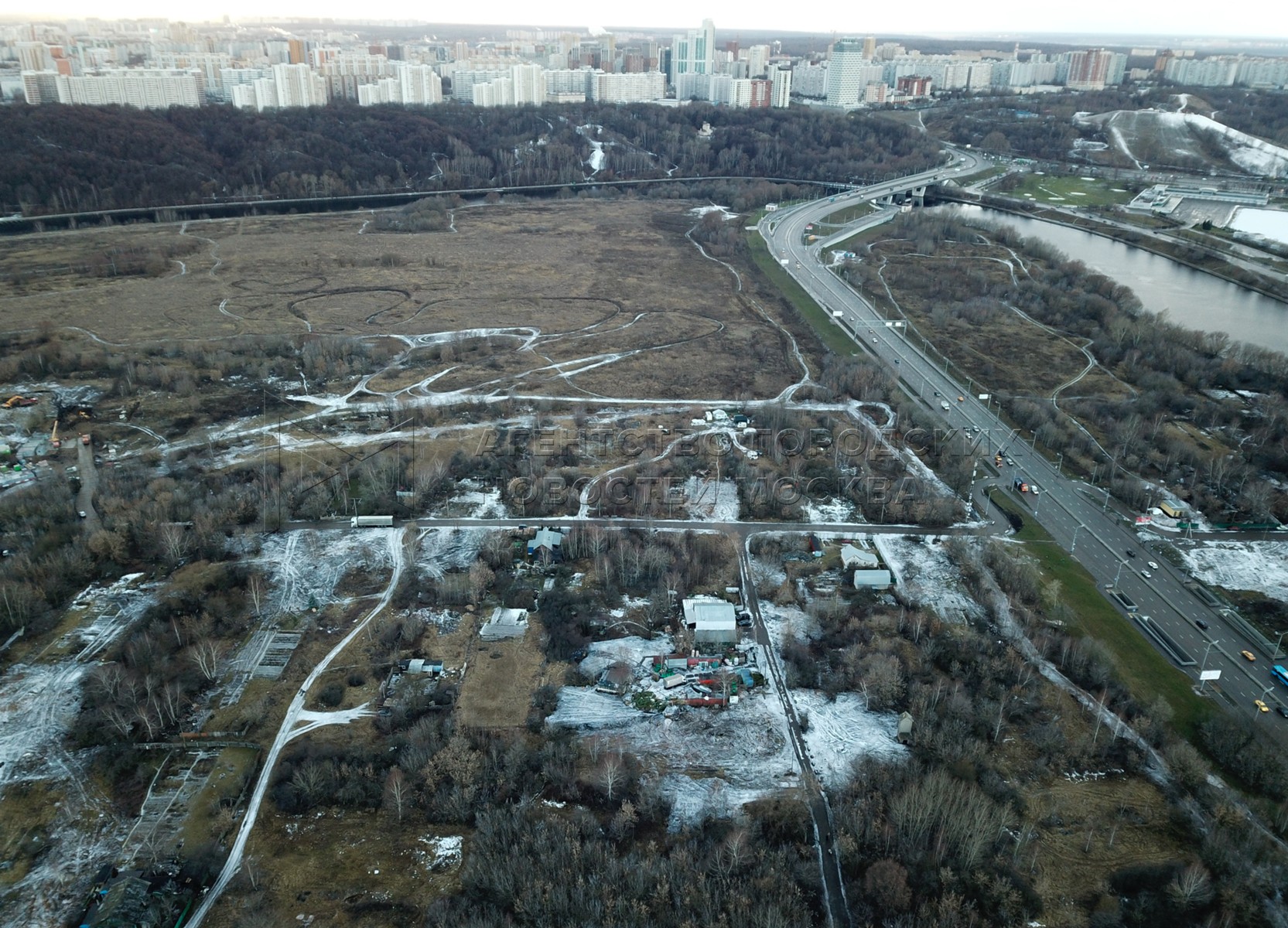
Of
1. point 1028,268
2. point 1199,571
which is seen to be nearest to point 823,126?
point 1028,268

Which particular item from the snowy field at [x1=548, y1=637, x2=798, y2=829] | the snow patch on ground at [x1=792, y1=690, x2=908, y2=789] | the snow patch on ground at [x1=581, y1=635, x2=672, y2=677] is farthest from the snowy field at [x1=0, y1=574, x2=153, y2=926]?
the snow patch on ground at [x1=792, y1=690, x2=908, y2=789]

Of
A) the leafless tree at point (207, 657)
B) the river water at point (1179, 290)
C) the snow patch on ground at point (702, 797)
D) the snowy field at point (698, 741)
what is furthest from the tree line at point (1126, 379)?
the leafless tree at point (207, 657)

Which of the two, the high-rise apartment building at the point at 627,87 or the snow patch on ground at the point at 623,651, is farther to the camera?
the high-rise apartment building at the point at 627,87

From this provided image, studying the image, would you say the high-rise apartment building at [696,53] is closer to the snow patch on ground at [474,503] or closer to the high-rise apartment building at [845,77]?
the high-rise apartment building at [845,77]

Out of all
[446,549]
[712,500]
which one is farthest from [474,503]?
[712,500]

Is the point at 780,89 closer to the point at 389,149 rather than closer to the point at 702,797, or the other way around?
the point at 389,149

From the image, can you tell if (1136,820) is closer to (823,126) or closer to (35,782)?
(35,782)
